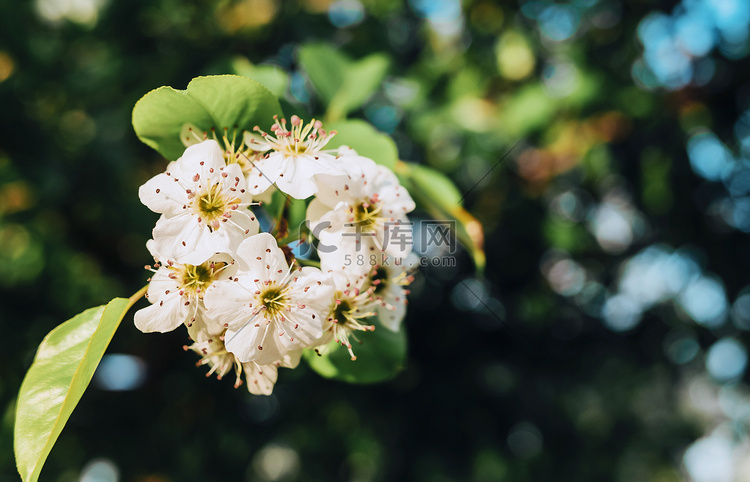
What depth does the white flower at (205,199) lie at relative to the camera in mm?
870

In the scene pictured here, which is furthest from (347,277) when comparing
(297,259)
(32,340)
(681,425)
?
(681,425)

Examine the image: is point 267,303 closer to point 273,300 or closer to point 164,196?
point 273,300

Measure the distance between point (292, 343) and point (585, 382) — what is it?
2.50m

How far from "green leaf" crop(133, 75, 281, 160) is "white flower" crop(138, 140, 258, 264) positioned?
0.08m

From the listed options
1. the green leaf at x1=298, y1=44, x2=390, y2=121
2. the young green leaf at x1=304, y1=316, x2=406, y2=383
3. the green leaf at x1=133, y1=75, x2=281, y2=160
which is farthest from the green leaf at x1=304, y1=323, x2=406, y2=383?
the green leaf at x1=298, y1=44, x2=390, y2=121

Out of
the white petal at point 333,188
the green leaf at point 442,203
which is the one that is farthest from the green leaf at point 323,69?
the white petal at point 333,188

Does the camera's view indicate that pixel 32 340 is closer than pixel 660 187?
Yes

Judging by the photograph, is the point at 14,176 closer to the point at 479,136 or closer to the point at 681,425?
the point at 479,136

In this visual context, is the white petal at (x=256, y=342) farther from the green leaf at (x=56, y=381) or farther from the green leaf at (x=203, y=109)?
the green leaf at (x=203, y=109)

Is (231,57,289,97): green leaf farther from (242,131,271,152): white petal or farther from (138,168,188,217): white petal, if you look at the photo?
(138,168,188,217): white petal

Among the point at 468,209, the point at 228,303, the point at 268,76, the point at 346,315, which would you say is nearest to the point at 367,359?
the point at 346,315

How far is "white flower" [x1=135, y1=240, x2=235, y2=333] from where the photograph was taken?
86cm

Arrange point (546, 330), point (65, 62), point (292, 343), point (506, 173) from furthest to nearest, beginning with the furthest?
point (546, 330)
point (506, 173)
point (65, 62)
point (292, 343)

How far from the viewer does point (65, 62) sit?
82.0 inches
